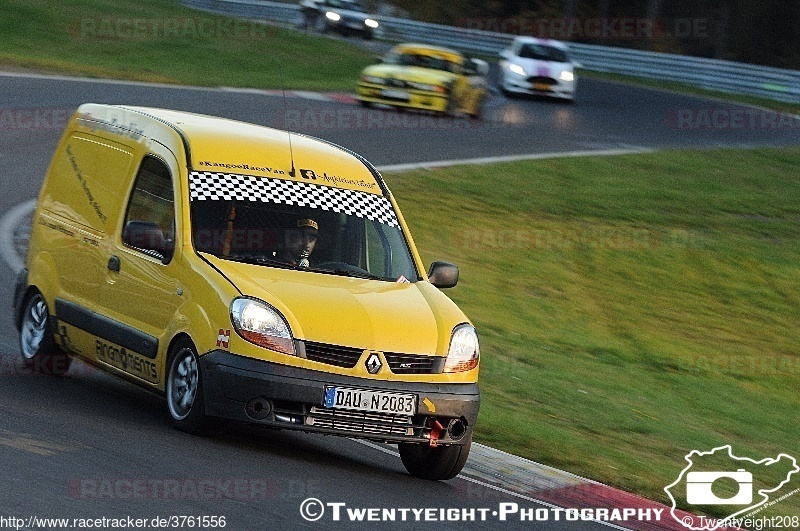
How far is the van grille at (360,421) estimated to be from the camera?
8055mm

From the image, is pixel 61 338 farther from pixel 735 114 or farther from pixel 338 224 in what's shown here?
pixel 735 114

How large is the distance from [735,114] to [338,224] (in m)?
28.0

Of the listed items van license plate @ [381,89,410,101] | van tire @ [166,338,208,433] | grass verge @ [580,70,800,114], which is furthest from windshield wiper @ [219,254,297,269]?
grass verge @ [580,70,800,114]

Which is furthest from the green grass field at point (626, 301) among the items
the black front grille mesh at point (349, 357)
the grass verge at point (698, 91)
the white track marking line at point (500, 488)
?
the grass verge at point (698, 91)

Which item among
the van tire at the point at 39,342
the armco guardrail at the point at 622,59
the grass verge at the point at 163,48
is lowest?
the armco guardrail at the point at 622,59

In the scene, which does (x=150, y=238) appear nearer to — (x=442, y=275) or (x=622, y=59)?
(x=442, y=275)

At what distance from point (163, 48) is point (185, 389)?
30899 mm

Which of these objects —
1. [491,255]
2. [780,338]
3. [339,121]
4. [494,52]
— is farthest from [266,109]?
[494,52]

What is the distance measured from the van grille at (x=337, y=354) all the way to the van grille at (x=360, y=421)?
250 millimetres

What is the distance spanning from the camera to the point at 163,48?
3825cm

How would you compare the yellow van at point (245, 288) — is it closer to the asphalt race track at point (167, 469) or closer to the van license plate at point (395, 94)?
the asphalt race track at point (167, 469)

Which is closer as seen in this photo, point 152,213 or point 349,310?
point 349,310

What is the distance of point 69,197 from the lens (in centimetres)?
1001

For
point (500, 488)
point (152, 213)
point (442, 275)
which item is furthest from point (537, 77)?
point (500, 488)
